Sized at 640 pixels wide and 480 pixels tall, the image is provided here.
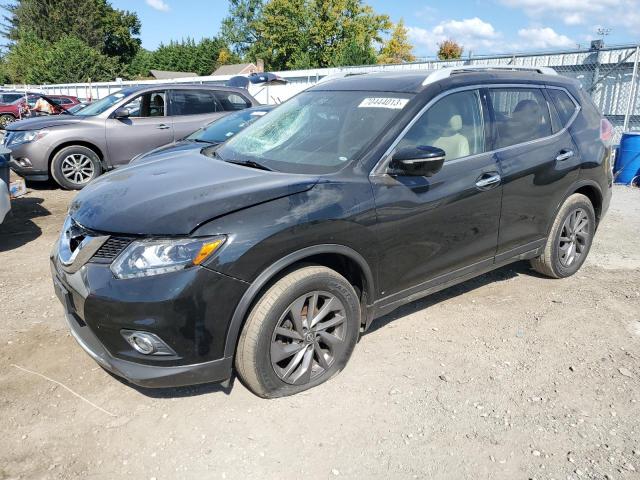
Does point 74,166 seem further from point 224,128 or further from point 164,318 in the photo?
point 164,318

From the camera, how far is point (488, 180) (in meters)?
3.73

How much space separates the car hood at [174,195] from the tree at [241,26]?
89406mm

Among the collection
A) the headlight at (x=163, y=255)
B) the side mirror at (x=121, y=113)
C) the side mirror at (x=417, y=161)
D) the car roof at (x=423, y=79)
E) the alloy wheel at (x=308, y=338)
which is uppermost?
the car roof at (x=423, y=79)

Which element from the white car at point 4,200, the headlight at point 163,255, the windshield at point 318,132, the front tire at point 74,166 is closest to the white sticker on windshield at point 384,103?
the windshield at point 318,132

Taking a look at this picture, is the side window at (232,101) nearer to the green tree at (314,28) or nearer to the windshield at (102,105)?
the windshield at (102,105)

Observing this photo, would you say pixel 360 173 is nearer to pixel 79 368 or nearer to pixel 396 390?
pixel 396 390

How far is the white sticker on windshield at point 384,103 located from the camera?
345 cm

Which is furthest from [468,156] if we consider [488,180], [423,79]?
[423,79]

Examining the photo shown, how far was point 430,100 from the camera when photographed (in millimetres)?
3498

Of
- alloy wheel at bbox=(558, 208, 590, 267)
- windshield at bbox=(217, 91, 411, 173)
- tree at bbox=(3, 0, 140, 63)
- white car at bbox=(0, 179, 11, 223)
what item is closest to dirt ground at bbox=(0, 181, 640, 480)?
alloy wheel at bbox=(558, 208, 590, 267)

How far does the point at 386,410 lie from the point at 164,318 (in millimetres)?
1350

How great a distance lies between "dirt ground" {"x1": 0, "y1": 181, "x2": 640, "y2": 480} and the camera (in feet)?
8.40

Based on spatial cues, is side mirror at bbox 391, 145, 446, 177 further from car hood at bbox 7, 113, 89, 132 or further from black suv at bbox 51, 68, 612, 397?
car hood at bbox 7, 113, 89, 132

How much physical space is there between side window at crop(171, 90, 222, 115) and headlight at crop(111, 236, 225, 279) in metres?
7.49
